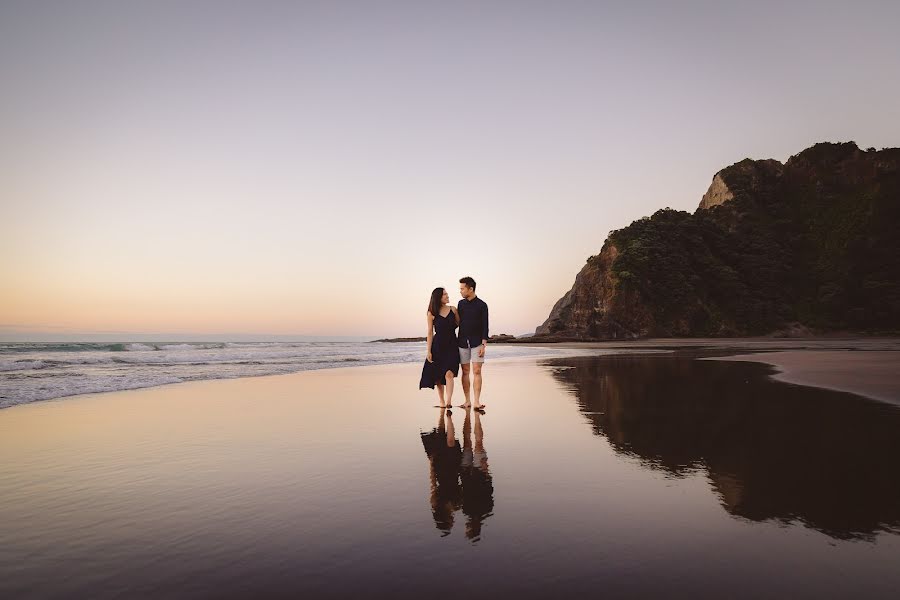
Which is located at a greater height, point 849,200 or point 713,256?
point 849,200

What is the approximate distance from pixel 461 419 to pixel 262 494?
4.64 m

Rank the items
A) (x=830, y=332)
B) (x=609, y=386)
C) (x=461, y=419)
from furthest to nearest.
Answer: (x=830, y=332) < (x=609, y=386) < (x=461, y=419)

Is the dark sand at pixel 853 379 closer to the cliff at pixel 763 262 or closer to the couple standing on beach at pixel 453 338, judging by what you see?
the couple standing on beach at pixel 453 338

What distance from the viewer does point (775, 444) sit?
6133 millimetres

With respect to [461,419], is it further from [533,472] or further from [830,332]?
[830,332]

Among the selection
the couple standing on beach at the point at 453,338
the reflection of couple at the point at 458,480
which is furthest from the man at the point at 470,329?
the reflection of couple at the point at 458,480

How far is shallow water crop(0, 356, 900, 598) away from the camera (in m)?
2.76

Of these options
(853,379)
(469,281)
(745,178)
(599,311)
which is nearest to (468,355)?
(469,281)

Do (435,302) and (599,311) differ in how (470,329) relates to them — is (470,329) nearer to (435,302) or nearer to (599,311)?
(435,302)

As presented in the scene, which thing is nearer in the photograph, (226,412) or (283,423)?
(283,423)

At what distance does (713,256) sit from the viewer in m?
83.4

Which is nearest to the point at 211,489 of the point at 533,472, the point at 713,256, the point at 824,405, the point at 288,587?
the point at 288,587

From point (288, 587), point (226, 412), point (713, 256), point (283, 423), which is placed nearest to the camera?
point (288, 587)

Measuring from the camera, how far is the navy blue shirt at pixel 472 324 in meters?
10.1
